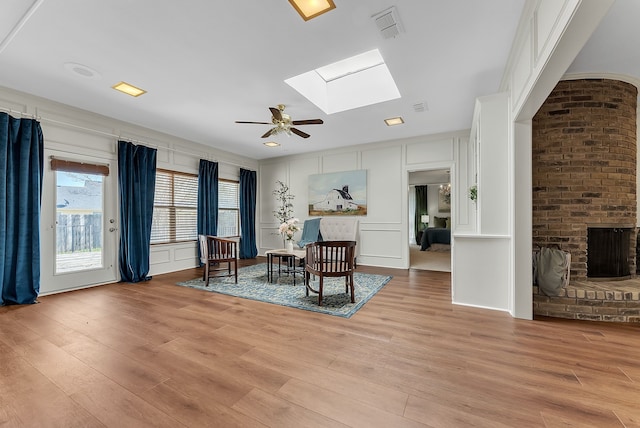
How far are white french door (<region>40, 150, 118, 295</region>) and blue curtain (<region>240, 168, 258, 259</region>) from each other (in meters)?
2.83

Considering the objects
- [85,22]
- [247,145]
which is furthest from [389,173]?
[85,22]

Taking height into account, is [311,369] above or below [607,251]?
below

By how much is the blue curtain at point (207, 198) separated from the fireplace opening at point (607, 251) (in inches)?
243

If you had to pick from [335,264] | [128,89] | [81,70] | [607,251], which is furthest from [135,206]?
[607,251]

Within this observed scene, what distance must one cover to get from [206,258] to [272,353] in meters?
2.63

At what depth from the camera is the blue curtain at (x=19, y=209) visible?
3.27 m

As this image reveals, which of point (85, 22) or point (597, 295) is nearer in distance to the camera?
point (85, 22)

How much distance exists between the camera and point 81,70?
2.93 metres

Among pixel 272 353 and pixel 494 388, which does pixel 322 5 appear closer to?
pixel 272 353

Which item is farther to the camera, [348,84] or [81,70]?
[348,84]

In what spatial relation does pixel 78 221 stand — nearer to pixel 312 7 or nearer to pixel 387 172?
pixel 312 7

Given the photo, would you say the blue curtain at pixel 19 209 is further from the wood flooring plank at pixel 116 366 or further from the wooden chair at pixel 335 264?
the wooden chair at pixel 335 264

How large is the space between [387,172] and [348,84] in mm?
2394

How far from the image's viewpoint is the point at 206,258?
4297mm
